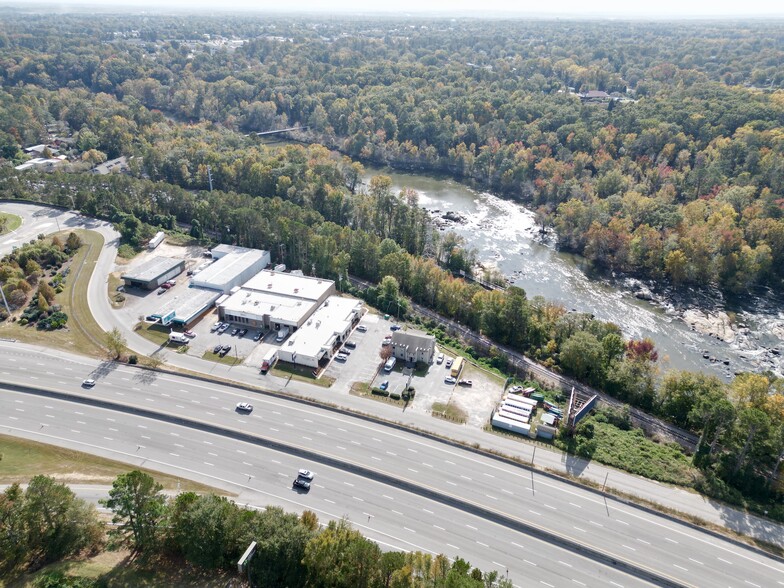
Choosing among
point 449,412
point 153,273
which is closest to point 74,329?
point 153,273

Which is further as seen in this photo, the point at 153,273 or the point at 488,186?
the point at 488,186

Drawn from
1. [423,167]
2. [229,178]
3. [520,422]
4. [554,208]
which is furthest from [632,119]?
[520,422]

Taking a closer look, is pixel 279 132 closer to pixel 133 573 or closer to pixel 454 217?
pixel 454 217

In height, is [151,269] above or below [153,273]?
below

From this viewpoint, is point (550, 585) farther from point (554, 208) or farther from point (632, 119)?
point (632, 119)

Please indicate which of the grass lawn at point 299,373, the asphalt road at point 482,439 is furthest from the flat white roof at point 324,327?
the asphalt road at point 482,439

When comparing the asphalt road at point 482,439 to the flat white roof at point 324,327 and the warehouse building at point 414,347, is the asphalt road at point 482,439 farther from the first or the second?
the warehouse building at point 414,347
